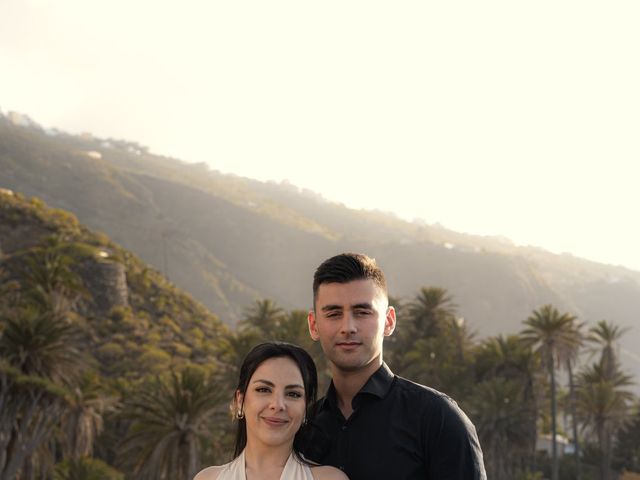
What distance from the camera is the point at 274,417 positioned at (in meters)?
4.32

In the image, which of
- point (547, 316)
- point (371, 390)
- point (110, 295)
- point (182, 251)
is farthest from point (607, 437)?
point (182, 251)

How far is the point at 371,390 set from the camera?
4.46 m

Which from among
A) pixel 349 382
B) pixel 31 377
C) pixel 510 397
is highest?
pixel 349 382

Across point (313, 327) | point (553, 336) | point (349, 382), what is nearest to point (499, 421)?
point (553, 336)

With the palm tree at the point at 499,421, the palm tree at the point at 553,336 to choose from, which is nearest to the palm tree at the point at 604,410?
the palm tree at the point at 553,336

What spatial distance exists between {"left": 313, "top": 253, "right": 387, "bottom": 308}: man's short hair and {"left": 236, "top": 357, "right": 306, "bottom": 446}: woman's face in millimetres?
591

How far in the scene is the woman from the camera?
14.2 feet

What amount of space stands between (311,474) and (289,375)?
23.6 inches

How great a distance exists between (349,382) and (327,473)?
0.60 meters

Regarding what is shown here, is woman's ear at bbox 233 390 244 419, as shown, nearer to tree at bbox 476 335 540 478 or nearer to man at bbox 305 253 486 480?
man at bbox 305 253 486 480

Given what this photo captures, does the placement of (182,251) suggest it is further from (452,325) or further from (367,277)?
(367,277)

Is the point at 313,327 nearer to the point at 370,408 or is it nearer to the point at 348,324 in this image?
the point at 348,324

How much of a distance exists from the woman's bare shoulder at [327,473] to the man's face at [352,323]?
2.07 feet

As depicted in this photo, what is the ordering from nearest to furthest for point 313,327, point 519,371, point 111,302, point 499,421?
1. point 313,327
2. point 499,421
3. point 519,371
4. point 111,302
